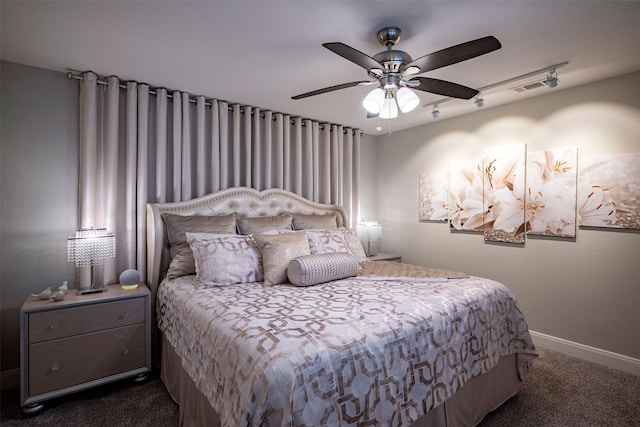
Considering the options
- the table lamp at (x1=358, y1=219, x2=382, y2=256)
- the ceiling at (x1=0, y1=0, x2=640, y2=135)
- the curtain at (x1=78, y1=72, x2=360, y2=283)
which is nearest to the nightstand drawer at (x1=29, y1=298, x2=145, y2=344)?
the curtain at (x1=78, y1=72, x2=360, y2=283)

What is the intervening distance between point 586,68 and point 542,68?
355mm

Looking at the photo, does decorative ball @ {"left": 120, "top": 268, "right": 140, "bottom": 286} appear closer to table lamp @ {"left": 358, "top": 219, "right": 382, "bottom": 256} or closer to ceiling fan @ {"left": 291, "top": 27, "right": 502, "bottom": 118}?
ceiling fan @ {"left": 291, "top": 27, "right": 502, "bottom": 118}

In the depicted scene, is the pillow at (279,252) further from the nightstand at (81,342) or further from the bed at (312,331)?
the nightstand at (81,342)

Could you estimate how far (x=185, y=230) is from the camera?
8.83 feet

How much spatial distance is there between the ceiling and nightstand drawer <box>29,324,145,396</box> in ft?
6.52

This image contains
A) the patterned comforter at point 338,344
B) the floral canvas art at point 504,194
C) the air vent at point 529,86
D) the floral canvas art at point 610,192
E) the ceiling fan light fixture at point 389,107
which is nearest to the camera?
the patterned comforter at point 338,344

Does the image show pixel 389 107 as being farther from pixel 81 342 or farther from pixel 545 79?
pixel 81 342

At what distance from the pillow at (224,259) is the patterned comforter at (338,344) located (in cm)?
13

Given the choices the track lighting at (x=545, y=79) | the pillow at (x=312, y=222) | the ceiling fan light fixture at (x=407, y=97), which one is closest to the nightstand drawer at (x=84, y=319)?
the pillow at (x=312, y=222)

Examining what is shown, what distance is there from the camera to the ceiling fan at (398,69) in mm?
1684

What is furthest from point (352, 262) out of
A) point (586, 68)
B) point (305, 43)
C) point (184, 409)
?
point (586, 68)

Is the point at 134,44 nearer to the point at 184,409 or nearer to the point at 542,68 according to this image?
the point at 184,409

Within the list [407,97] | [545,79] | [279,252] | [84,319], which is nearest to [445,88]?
[407,97]

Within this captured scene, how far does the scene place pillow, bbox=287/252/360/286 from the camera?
2232 mm
